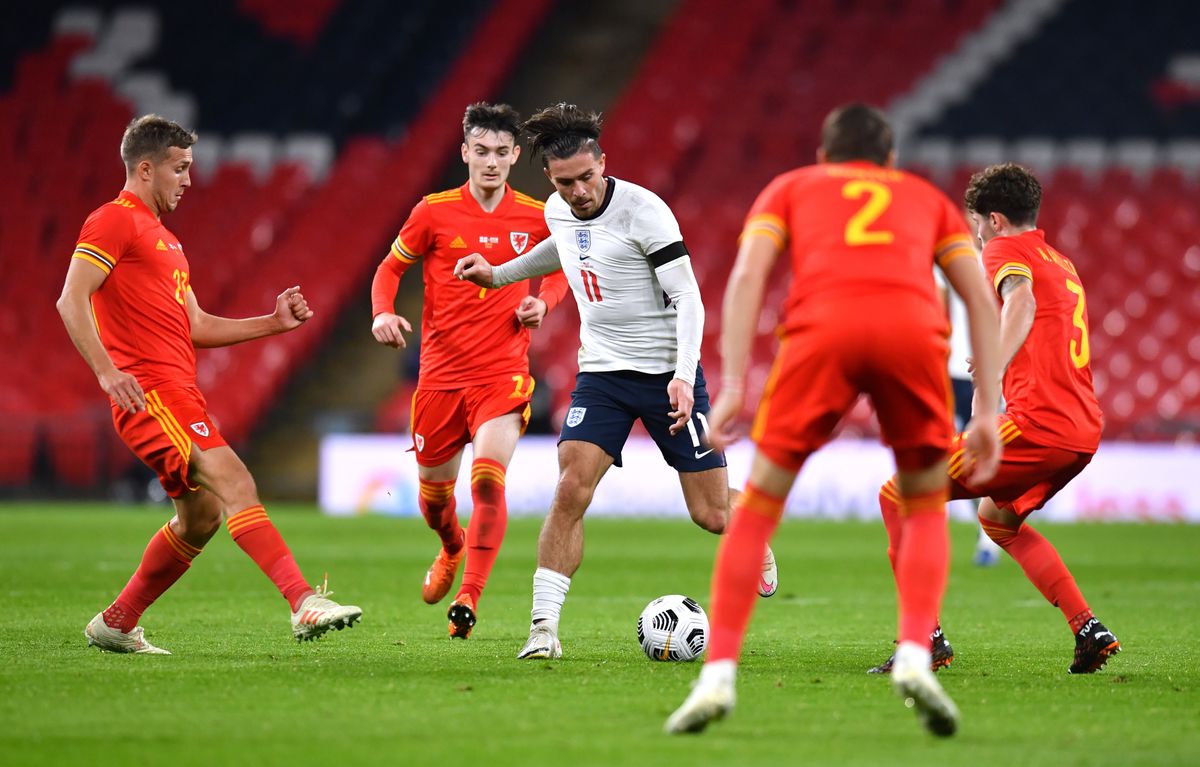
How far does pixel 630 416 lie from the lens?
7.31 m

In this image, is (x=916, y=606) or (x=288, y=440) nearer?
(x=916, y=606)

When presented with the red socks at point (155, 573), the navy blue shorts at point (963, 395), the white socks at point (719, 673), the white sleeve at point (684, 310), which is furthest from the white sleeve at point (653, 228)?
the navy blue shorts at point (963, 395)

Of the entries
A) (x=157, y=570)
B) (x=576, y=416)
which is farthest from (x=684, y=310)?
(x=157, y=570)

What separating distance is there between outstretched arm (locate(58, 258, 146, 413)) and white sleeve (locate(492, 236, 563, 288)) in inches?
74.1

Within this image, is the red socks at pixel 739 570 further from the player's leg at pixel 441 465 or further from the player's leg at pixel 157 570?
the player's leg at pixel 441 465

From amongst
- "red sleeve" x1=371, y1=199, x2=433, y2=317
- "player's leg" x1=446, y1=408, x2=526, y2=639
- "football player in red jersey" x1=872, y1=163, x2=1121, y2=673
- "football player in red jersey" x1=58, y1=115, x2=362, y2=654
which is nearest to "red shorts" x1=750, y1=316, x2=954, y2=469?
"football player in red jersey" x1=872, y1=163, x2=1121, y2=673

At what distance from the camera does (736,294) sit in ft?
16.1

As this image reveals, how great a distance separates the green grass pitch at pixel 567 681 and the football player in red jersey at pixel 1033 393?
511 mm

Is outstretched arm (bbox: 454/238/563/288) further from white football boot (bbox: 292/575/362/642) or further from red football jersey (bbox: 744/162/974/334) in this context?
red football jersey (bbox: 744/162/974/334)

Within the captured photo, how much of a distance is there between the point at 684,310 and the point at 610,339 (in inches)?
19.2

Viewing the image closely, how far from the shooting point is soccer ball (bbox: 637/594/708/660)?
7.08 metres

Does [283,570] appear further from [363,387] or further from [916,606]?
[363,387]

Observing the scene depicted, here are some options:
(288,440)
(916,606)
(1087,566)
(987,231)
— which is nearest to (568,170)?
(987,231)

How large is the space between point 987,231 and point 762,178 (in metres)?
17.9
